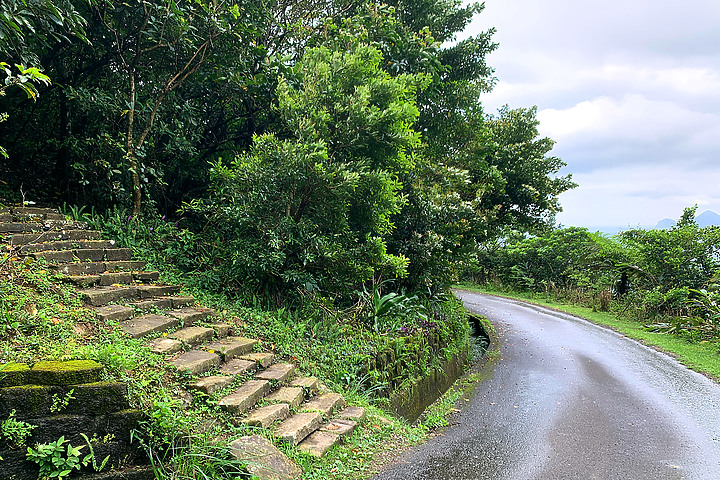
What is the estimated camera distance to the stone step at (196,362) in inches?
141

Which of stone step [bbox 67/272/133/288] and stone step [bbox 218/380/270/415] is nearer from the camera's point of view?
stone step [bbox 218/380/270/415]

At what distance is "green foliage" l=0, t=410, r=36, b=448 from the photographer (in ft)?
7.43

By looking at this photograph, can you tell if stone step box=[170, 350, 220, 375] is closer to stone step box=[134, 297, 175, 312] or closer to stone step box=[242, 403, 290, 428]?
stone step box=[242, 403, 290, 428]

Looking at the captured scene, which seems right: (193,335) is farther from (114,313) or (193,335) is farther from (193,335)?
(114,313)

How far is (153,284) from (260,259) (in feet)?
4.60

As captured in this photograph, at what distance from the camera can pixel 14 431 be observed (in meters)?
2.28

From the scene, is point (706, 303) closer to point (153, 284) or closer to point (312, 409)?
point (312, 409)

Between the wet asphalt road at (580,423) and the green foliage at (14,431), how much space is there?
2.43 metres

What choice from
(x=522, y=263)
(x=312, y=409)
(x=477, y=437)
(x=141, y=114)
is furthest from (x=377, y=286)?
(x=522, y=263)

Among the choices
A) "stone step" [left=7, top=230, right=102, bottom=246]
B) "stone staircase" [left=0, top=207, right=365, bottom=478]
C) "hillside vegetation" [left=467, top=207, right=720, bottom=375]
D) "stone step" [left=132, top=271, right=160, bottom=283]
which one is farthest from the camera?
"hillside vegetation" [left=467, top=207, right=720, bottom=375]

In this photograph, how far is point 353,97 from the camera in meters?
5.84

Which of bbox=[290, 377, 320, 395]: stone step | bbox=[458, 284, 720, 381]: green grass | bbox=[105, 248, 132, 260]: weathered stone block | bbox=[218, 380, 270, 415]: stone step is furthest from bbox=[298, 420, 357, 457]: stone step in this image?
bbox=[458, 284, 720, 381]: green grass

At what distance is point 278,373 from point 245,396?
0.69 meters

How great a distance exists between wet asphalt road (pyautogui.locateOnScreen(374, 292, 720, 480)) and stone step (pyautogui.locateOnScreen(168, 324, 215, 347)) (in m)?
2.19
